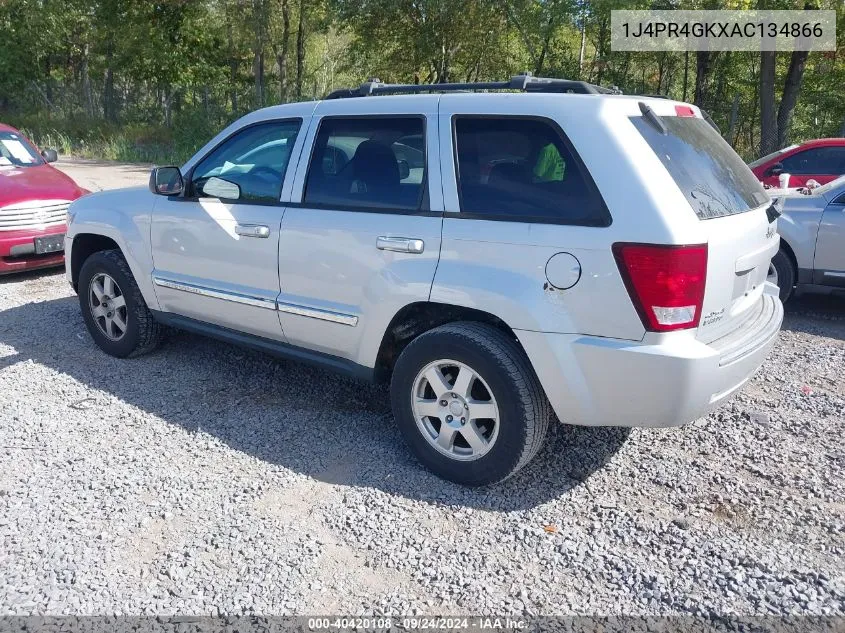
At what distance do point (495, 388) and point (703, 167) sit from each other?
1450 millimetres

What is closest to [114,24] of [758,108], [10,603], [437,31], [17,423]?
[437,31]

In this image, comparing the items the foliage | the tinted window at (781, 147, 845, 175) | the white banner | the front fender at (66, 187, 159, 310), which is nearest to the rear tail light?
the front fender at (66, 187, 159, 310)

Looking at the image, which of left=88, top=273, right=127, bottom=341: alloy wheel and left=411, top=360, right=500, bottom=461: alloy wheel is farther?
left=88, top=273, right=127, bottom=341: alloy wheel

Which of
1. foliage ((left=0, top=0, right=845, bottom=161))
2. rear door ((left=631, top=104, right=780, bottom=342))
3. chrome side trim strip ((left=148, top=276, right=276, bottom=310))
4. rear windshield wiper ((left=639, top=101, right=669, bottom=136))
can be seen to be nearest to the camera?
rear door ((left=631, top=104, right=780, bottom=342))

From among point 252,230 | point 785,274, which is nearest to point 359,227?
point 252,230

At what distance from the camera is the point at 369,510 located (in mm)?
3412

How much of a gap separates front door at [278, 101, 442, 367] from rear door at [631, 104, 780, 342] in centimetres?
112

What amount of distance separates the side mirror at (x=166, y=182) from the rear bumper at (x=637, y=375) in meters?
2.63

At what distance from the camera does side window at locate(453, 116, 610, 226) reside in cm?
316

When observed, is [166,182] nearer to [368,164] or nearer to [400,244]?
[368,164]

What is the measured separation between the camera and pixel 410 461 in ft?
12.8

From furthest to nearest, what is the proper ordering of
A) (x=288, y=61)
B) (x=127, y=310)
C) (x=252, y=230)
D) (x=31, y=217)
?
(x=288, y=61) < (x=31, y=217) < (x=127, y=310) < (x=252, y=230)

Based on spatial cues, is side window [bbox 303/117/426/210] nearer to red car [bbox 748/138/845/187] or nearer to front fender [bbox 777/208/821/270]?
front fender [bbox 777/208/821/270]

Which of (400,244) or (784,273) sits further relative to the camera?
(784,273)
